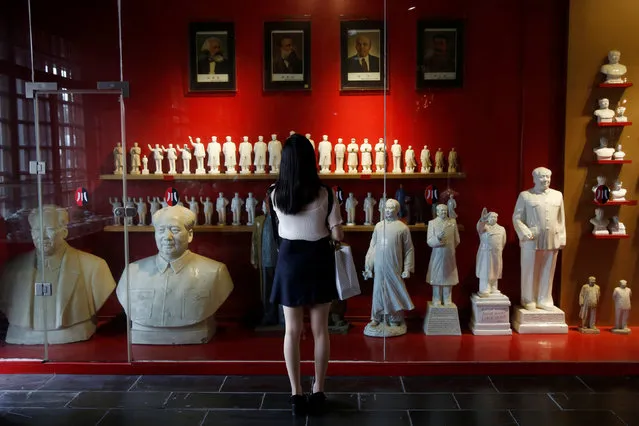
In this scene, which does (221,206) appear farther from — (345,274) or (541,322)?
(541,322)

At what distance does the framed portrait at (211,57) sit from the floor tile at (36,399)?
2563mm

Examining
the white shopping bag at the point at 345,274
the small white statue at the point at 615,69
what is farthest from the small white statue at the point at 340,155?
the small white statue at the point at 615,69

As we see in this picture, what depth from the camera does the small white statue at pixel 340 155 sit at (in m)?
5.31

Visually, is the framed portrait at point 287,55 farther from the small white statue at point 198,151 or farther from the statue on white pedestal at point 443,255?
the statue on white pedestal at point 443,255

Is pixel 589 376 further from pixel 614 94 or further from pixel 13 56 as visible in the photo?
pixel 13 56

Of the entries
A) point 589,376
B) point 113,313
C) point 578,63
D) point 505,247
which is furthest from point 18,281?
point 578,63

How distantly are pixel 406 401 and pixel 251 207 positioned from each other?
206 cm

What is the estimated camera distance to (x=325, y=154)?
5309mm

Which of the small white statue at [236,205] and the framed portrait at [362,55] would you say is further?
the small white statue at [236,205]

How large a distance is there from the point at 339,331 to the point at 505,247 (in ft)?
5.57

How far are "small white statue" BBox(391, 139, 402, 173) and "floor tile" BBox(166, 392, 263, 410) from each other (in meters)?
2.20

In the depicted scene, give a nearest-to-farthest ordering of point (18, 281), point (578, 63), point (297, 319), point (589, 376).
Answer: point (297, 319) → point (589, 376) → point (18, 281) → point (578, 63)

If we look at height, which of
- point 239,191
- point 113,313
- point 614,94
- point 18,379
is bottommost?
point 18,379

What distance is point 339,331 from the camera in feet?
17.5
